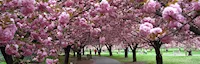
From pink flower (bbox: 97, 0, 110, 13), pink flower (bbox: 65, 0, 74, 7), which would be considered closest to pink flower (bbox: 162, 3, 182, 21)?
pink flower (bbox: 97, 0, 110, 13)

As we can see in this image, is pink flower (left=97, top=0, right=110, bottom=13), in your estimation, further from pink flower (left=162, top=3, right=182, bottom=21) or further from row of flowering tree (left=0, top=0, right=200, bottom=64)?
pink flower (left=162, top=3, right=182, bottom=21)

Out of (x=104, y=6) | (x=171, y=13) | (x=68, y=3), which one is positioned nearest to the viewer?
(x=171, y=13)

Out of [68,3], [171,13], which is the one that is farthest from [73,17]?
[171,13]

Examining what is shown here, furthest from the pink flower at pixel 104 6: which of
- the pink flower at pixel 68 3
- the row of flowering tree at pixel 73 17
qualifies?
the pink flower at pixel 68 3

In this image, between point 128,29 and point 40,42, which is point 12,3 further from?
point 128,29

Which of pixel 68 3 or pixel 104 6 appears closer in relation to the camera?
pixel 104 6

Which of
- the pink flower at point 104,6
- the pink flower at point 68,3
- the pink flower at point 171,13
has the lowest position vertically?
the pink flower at point 171,13

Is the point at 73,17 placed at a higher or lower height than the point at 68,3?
lower

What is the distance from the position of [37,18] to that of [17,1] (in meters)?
1.83

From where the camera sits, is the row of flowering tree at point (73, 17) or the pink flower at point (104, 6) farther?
the pink flower at point (104, 6)

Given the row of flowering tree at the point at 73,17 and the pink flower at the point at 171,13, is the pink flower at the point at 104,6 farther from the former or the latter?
the pink flower at the point at 171,13

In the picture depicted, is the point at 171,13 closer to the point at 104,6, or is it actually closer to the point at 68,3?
the point at 104,6

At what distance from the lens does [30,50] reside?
7625 millimetres

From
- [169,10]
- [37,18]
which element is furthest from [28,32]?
[169,10]
